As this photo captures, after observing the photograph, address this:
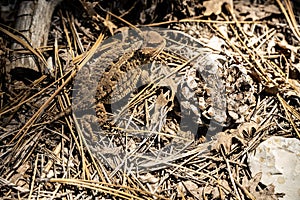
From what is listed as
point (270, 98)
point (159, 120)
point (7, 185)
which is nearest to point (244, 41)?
point (270, 98)

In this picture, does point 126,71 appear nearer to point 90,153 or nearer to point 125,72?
point 125,72

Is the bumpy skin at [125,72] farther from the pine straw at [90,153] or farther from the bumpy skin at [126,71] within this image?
the pine straw at [90,153]

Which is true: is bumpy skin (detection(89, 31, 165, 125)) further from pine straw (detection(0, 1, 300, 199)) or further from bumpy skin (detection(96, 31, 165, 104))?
pine straw (detection(0, 1, 300, 199))

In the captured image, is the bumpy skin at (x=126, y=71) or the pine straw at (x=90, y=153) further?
the bumpy skin at (x=126, y=71)

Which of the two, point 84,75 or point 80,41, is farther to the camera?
point 80,41

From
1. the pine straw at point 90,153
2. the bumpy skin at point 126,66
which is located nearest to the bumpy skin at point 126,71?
the bumpy skin at point 126,66

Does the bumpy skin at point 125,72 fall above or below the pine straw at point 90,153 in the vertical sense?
above

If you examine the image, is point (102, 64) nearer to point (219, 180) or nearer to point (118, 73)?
point (118, 73)

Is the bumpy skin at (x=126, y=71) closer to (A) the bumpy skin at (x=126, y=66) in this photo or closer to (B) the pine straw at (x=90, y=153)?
(A) the bumpy skin at (x=126, y=66)
